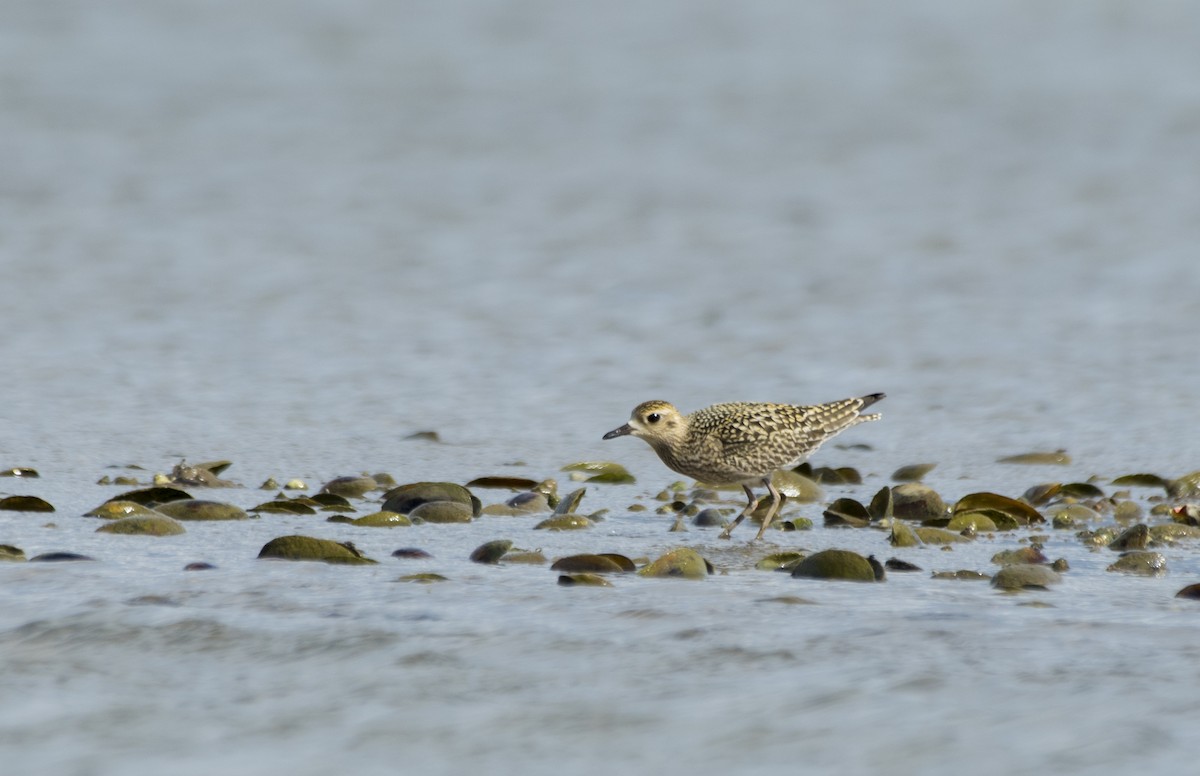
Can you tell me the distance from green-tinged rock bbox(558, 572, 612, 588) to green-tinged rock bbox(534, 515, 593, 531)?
1.60m

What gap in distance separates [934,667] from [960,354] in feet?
26.0

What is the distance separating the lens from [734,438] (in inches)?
357

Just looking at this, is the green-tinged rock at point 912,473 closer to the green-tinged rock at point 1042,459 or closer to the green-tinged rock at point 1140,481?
the green-tinged rock at point 1042,459

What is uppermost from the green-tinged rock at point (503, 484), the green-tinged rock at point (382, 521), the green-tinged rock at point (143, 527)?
the green-tinged rock at point (503, 484)

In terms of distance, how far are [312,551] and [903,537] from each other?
2.70 m

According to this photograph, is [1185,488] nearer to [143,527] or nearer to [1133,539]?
[1133,539]

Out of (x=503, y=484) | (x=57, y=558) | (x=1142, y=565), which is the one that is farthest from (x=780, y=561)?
(x=57, y=558)

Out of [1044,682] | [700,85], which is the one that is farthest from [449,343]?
[700,85]

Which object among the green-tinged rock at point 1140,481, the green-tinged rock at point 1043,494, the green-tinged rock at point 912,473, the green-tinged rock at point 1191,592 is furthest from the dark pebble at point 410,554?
the green-tinged rock at point 1140,481

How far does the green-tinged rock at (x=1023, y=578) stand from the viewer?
6.48 metres

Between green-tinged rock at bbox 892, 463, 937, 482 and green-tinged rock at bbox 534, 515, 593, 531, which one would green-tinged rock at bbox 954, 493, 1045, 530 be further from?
green-tinged rock at bbox 534, 515, 593, 531

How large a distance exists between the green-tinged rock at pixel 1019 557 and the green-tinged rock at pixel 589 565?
1.58 meters

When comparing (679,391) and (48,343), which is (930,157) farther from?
(48,343)

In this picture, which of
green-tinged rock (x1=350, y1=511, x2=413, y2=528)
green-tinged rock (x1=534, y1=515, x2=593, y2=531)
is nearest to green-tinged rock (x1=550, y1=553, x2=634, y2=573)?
green-tinged rock (x1=534, y1=515, x2=593, y2=531)
